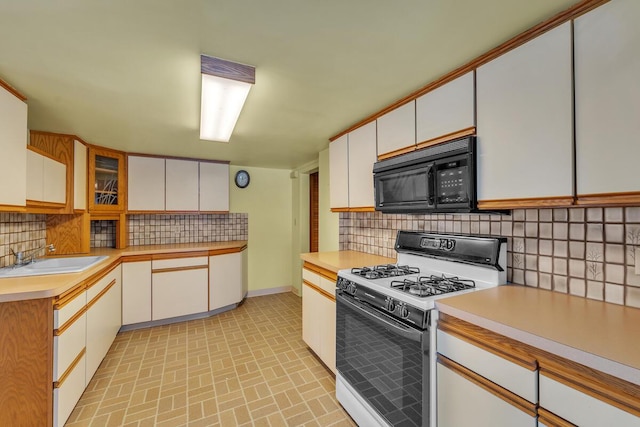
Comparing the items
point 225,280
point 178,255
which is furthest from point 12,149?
point 225,280

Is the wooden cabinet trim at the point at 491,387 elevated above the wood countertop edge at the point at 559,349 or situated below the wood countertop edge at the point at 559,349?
below

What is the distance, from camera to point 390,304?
4.78 ft

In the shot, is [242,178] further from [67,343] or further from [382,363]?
[382,363]

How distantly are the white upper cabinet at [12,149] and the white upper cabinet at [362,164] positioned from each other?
7.75ft

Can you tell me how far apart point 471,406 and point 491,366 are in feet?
0.72

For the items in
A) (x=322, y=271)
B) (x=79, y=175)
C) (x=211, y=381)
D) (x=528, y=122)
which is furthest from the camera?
(x=79, y=175)

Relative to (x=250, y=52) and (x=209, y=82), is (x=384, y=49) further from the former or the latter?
(x=209, y=82)

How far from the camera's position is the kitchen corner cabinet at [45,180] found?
81.0 inches

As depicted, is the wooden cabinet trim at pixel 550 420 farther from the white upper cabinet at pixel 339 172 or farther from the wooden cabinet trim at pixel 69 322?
the wooden cabinet trim at pixel 69 322

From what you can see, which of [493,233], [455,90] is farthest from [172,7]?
[493,233]

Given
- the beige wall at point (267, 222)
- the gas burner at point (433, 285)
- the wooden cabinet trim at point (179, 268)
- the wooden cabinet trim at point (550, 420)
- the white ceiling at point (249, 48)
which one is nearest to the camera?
the wooden cabinet trim at point (550, 420)

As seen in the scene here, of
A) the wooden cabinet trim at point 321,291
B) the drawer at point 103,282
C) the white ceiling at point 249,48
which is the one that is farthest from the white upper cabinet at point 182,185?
the wooden cabinet trim at point 321,291

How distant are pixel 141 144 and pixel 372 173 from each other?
103 inches

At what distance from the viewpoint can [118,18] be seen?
43.8 inches
